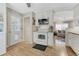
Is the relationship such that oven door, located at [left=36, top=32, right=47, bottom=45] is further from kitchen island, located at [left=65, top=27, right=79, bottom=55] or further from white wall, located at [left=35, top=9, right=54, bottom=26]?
kitchen island, located at [left=65, top=27, right=79, bottom=55]

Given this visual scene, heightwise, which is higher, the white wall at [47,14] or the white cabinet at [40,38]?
the white wall at [47,14]

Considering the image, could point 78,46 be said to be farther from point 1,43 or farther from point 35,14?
point 35,14

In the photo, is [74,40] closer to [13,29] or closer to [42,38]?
[42,38]

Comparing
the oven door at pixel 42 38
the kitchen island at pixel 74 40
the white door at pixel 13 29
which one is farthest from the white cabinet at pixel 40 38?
the kitchen island at pixel 74 40

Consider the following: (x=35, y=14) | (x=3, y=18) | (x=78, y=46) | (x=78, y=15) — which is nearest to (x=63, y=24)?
(x=35, y=14)

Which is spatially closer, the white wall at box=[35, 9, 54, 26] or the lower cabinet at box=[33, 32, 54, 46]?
the lower cabinet at box=[33, 32, 54, 46]

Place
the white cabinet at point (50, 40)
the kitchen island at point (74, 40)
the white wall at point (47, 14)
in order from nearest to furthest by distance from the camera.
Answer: the kitchen island at point (74, 40) → the white cabinet at point (50, 40) → the white wall at point (47, 14)

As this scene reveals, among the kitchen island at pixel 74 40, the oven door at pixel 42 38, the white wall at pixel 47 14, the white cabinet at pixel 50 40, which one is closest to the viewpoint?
the kitchen island at pixel 74 40

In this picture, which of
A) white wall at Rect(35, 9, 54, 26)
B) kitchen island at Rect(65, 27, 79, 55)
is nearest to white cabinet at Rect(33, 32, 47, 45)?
white wall at Rect(35, 9, 54, 26)

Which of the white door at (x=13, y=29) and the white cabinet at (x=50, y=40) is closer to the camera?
the white cabinet at (x=50, y=40)

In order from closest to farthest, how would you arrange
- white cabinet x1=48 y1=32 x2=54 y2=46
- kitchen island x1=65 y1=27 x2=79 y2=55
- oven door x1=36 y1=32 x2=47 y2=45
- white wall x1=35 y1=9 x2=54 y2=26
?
kitchen island x1=65 y1=27 x2=79 y2=55 < white cabinet x1=48 y1=32 x2=54 y2=46 < oven door x1=36 y1=32 x2=47 y2=45 < white wall x1=35 y1=9 x2=54 y2=26

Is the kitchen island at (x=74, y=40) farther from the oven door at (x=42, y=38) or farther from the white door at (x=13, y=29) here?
the white door at (x=13, y=29)

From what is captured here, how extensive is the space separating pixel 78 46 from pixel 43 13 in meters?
2.91

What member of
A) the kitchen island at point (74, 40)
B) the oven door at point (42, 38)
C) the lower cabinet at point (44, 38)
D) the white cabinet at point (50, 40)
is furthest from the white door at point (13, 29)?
the kitchen island at point (74, 40)
